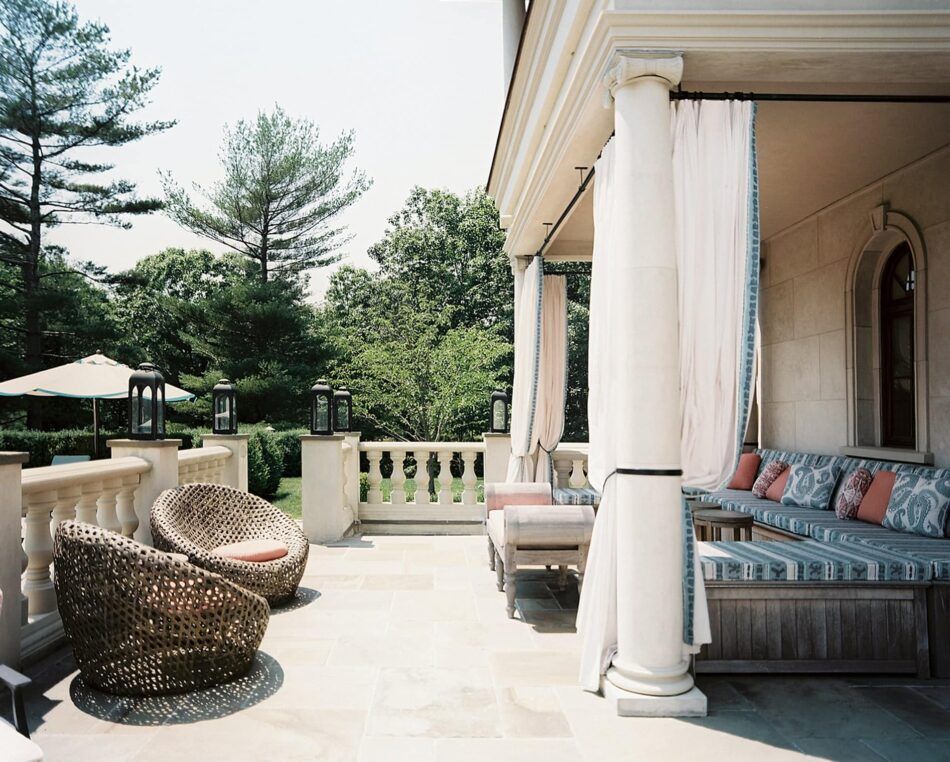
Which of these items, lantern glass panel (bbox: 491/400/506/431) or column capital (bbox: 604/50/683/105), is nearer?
column capital (bbox: 604/50/683/105)

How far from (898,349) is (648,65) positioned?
13.7ft

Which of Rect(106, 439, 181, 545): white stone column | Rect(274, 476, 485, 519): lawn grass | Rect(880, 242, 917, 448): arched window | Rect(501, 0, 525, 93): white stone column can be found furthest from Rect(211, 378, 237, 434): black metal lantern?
Rect(880, 242, 917, 448): arched window

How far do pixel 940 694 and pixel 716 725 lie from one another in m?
1.22

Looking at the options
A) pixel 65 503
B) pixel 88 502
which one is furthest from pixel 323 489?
pixel 65 503

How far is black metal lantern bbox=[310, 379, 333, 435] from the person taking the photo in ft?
23.8

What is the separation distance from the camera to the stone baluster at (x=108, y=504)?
4.54 metres

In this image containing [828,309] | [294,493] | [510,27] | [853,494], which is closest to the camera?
[853,494]

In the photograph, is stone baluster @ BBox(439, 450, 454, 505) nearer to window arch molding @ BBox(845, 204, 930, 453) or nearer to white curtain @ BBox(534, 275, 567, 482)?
white curtain @ BBox(534, 275, 567, 482)

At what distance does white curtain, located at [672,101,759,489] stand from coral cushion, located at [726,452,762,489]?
4.13 m

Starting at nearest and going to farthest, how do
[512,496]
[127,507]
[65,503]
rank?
[65,503] < [127,507] < [512,496]

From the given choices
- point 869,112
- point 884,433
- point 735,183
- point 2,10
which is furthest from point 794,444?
point 2,10

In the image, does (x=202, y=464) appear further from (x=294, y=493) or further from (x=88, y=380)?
(x=294, y=493)

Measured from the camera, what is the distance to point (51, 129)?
17.7 m

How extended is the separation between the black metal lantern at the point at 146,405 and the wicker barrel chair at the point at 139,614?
178 centimetres
